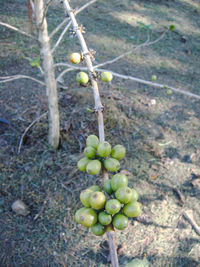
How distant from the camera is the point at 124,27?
8.16 metres

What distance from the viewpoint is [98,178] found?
363 centimetres

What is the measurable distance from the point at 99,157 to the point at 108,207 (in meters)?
0.37

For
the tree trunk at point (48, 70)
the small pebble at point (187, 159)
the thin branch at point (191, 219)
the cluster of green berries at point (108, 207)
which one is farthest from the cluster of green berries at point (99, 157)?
the small pebble at point (187, 159)

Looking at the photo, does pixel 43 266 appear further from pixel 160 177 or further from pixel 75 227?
pixel 160 177

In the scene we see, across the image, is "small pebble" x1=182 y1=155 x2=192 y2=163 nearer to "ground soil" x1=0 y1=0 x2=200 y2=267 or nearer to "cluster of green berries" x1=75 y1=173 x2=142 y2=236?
"ground soil" x1=0 y1=0 x2=200 y2=267

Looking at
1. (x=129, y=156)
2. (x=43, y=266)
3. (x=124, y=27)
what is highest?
(x=124, y=27)

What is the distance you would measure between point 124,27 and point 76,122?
5.41m

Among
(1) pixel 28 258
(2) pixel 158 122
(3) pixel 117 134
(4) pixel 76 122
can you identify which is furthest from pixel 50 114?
(2) pixel 158 122

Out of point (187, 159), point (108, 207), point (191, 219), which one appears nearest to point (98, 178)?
point (191, 219)

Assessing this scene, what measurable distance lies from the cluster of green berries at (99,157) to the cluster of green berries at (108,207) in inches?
3.6

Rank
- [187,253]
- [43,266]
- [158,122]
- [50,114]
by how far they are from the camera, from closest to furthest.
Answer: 1. [43,266]
2. [187,253]
3. [50,114]
4. [158,122]

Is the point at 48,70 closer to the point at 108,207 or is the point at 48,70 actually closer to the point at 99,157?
the point at 99,157

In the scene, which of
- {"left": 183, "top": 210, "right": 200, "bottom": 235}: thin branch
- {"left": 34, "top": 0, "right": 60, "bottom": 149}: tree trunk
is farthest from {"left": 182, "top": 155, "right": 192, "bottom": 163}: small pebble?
{"left": 34, "top": 0, "right": 60, "bottom": 149}: tree trunk

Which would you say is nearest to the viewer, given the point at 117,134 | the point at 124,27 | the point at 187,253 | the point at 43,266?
the point at 43,266
